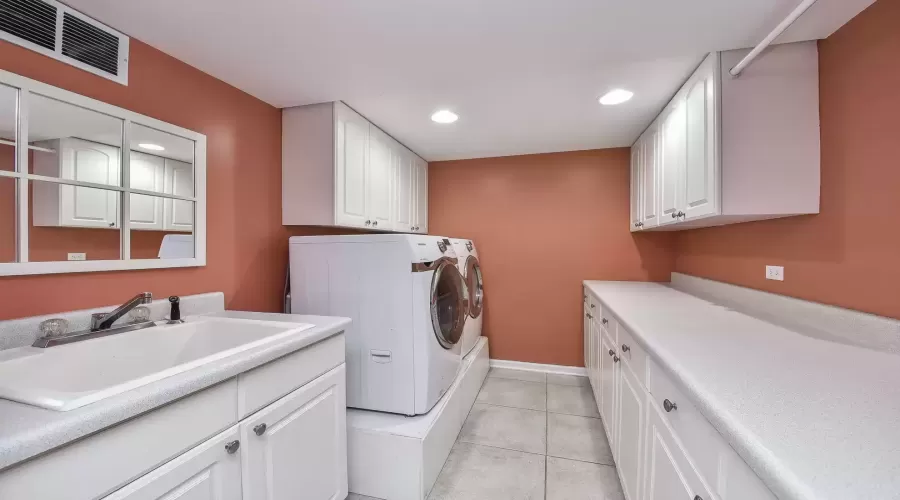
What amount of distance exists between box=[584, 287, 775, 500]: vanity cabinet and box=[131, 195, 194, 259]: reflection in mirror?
2.08 m

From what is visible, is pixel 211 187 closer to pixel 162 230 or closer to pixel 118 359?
pixel 162 230

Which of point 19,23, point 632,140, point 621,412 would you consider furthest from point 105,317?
point 632,140

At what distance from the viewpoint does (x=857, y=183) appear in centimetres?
127

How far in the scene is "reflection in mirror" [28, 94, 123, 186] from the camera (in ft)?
3.91

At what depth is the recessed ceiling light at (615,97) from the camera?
1.99 metres

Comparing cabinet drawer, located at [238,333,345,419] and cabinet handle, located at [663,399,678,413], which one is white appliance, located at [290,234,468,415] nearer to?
cabinet drawer, located at [238,333,345,419]

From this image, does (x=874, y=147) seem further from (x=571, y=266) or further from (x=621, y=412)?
(x=571, y=266)

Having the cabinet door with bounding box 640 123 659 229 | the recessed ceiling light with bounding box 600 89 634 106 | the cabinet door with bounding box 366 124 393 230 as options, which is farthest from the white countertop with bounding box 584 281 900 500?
the cabinet door with bounding box 366 124 393 230

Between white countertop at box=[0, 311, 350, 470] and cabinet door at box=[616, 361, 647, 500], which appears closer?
white countertop at box=[0, 311, 350, 470]

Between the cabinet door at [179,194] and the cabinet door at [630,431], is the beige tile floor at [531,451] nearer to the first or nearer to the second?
the cabinet door at [630,431]

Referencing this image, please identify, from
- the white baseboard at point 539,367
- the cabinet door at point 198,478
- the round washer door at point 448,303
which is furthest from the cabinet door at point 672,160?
the cabinet door at point 198,478

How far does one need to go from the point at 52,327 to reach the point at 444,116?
2142 mm

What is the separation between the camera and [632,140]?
288cm

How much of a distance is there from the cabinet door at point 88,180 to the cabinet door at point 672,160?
2688mm
